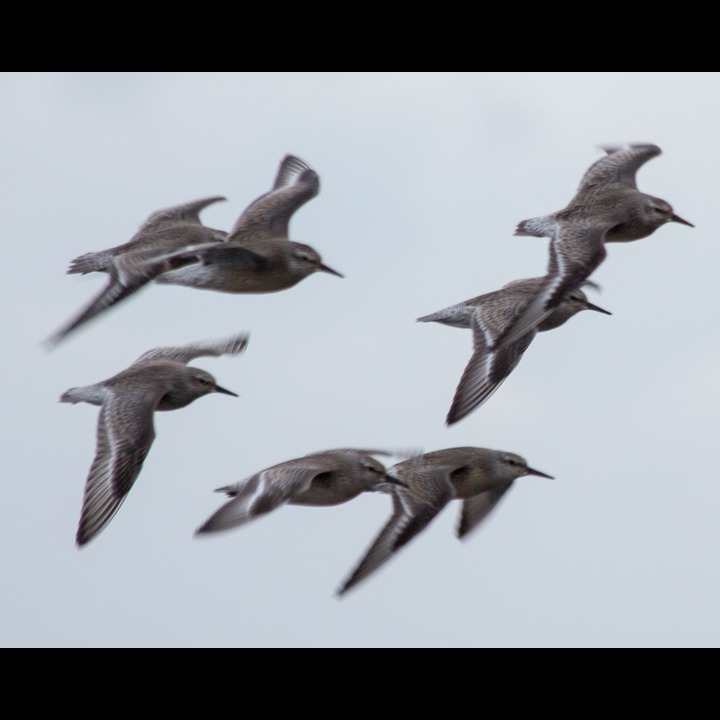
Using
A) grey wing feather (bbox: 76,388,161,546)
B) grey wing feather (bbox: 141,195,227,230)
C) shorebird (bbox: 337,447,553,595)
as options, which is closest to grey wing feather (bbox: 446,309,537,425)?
shorebird (bbox: 337,447,553,595)

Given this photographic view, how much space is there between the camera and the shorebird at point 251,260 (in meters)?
11.1

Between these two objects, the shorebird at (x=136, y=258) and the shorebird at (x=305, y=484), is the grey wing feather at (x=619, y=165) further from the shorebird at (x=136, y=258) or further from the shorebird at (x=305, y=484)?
the shorebird at (x=305, y=484)

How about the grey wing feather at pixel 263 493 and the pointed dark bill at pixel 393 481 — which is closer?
the grey wing feather at pixel 263 493

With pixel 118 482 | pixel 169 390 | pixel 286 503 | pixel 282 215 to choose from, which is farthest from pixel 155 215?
pixel 286 503

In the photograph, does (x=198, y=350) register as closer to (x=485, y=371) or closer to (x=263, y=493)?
(x=485, y=371)

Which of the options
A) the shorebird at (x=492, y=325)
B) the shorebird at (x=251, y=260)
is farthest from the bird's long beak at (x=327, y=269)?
the shorebird at (x=492, y=325)

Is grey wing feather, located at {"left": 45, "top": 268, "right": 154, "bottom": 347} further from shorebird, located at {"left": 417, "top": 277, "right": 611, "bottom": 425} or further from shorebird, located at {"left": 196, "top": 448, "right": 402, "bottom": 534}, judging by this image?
shorebird, located at {"left": 417, "top": 277, "right": 611, "bottom": 425}

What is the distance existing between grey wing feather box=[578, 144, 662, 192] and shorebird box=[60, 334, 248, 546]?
354cm

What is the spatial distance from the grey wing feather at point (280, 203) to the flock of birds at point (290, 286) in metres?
0.02

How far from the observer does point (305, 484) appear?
10.1m

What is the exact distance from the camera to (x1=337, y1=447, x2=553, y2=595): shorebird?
1051 centimetres

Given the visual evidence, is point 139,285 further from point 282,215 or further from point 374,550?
point 374,550

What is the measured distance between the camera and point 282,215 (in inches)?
488

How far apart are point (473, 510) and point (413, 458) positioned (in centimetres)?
86
